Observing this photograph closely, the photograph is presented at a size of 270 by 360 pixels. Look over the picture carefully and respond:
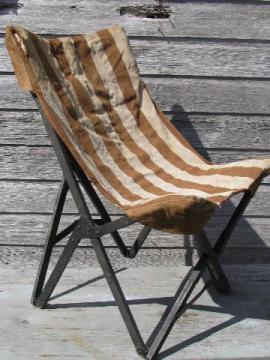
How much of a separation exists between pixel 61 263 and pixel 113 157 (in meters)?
0.44

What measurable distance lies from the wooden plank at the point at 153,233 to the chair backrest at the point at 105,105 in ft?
1.89

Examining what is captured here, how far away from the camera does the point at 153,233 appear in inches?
→ 120

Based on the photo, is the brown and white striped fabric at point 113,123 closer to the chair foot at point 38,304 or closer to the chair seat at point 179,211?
the chair seat at point 179,211

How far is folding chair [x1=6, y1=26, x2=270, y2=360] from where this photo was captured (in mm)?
2146

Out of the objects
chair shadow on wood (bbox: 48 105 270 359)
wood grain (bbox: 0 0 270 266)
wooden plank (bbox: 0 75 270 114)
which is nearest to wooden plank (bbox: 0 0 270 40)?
wood grain (bbox: 0 0 270 266)

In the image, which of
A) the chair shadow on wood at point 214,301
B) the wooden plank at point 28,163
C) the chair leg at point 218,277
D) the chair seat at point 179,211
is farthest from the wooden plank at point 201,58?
the chair seat at point 179,211

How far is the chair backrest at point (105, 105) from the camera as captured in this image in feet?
7.38

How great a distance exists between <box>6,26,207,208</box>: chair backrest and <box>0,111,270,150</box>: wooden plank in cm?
35

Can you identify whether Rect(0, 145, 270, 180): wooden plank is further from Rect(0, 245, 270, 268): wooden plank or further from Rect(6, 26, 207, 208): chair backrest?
Rect(6, 26, 207, 208): chair backrest

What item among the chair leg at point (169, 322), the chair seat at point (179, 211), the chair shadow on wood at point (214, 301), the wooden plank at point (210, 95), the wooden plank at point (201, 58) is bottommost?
the chair shadow on wood at point (214, 301)

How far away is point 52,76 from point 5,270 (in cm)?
96

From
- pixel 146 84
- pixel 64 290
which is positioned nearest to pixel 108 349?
pixel 64 290

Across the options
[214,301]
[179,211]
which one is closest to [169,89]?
[214,301]

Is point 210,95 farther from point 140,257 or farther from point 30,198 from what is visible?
point 30,198
